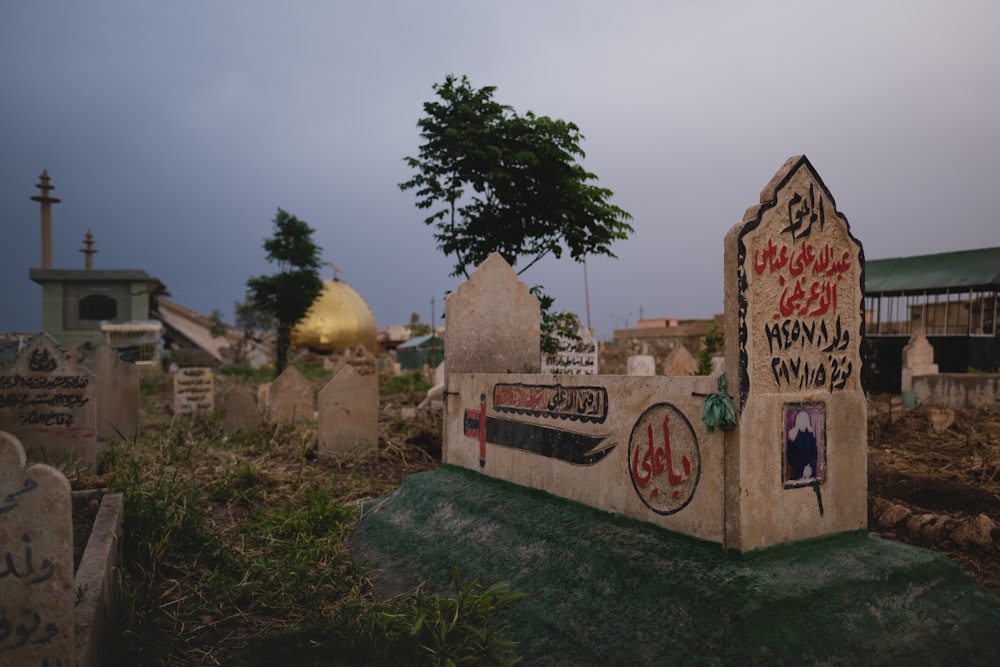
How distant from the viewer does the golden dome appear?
132ft

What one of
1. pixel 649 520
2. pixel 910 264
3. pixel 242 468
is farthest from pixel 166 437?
pixel 910 264

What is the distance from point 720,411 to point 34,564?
3.19 metres

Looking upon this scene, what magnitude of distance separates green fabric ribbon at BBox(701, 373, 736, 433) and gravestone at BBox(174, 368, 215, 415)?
38.3ft

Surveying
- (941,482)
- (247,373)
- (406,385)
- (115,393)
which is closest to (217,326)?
(247,373)

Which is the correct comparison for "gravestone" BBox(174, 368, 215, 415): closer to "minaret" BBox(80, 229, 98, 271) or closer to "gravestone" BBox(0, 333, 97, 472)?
"gravestone" BBox(0, 333, 97, 472)

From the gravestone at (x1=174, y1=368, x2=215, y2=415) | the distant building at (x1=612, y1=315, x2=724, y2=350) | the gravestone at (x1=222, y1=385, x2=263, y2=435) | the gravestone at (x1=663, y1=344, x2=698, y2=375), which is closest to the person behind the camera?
the gravestone at (x1=222, y1=385, x2=263, y2=435)

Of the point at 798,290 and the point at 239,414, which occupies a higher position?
the point at 798,290

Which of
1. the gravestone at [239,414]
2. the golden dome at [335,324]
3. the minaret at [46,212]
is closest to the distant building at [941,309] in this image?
the gravestone at [239,414]

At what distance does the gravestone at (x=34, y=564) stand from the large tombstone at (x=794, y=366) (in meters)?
3.09

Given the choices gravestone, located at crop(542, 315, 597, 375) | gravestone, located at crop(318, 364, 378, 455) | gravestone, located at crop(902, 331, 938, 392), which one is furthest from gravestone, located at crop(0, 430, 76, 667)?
gravestone, located at crop(902, 331, 938, 392)

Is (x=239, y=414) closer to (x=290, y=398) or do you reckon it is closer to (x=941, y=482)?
(x=290, y=398)

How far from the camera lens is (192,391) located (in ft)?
43.4

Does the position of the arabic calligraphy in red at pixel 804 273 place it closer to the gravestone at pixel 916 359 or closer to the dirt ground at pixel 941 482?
the dirt ground at pixel 941 482

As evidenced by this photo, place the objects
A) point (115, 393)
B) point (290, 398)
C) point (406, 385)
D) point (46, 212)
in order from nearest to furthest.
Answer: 1. point (115, 393)
2. point (290, 398)
3. point (406, 385)
4. point (46, 212)
